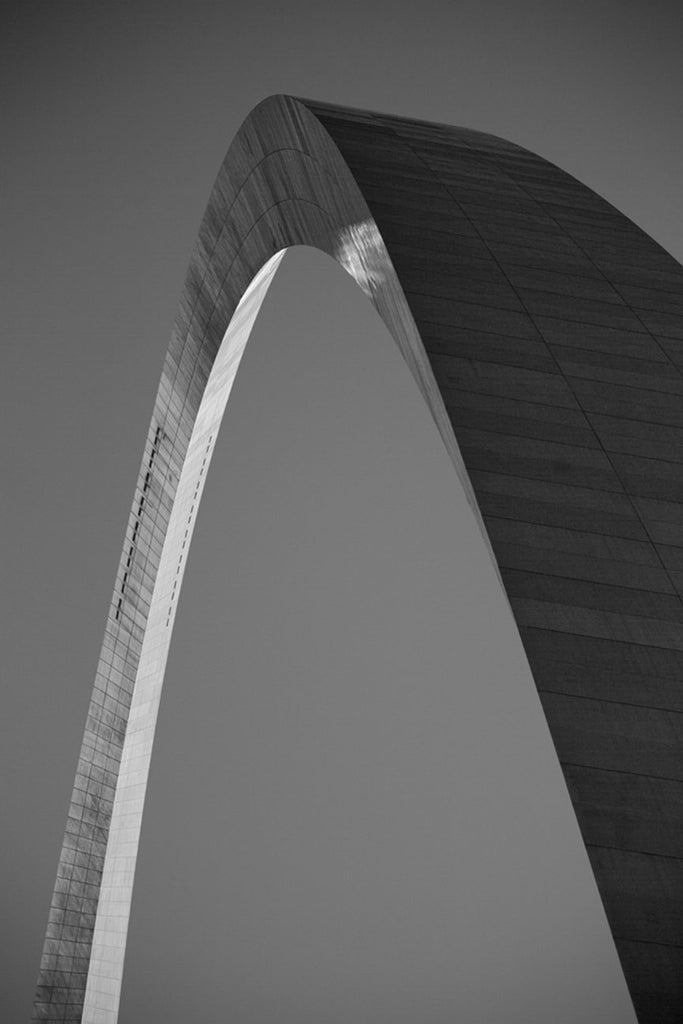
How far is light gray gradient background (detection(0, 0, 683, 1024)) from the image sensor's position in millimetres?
41625

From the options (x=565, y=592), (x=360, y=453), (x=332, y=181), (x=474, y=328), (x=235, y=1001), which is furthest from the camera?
(x=360, y=453)

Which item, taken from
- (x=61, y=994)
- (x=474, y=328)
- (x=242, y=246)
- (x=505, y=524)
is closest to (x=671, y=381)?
(x=474, y=328)

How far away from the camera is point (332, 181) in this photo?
14586mm

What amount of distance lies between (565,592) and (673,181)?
44.7 meters

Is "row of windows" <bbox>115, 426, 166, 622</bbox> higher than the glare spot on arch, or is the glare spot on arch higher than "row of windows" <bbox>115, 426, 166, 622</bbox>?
"row of windows" <bbox>115, 426, 166, 622</bbox>

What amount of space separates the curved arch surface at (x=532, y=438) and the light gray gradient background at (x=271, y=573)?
71.8 feet

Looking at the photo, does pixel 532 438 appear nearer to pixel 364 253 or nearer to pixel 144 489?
pixel 364 253

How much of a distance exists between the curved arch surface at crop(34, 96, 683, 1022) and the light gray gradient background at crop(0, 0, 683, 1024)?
71.8ft

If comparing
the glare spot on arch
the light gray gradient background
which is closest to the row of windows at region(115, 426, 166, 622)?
the glare spot on arch

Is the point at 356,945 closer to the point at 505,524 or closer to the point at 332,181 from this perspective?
the point at 332,181

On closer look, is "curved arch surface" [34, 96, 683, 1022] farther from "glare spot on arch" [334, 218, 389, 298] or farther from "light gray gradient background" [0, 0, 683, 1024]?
"light gray gradient background" [0, 0, 683, 1024]

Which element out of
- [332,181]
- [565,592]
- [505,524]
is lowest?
[565,592]

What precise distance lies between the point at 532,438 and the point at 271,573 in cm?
3557

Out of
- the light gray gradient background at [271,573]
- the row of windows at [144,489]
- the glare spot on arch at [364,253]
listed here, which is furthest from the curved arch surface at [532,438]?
the light gray gradient background at [271,573]
